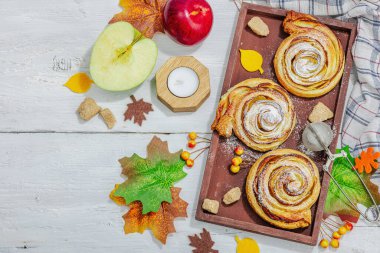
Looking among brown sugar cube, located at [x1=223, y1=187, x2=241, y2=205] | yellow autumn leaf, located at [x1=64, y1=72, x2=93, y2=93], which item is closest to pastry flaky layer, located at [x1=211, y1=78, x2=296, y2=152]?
brown sugar cube, located at [x1=223, y1=187, x2=241, y2=205]

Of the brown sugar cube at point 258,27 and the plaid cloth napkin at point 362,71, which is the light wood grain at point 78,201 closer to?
the plaid cloth napkin at point 362,71

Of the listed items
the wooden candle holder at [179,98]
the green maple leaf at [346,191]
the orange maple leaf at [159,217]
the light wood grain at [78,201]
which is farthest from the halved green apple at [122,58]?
the green maple leaf at [346,191]

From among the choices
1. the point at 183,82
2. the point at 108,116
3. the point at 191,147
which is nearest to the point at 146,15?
the point at 183,82

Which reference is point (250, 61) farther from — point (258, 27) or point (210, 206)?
point (210, 206)

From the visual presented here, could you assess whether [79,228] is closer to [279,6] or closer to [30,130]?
[30,130]

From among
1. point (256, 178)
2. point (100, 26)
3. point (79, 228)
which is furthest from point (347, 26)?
point (79, 228)
